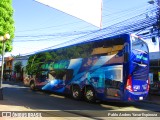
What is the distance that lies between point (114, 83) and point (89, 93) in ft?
7.23

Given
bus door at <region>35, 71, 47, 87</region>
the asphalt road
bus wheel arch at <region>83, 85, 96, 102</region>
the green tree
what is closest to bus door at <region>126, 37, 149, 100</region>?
the asphalt road

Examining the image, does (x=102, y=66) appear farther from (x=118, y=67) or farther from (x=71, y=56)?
(x=71, y=56)

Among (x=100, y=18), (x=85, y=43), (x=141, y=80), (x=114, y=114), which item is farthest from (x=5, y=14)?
(x=100, y=18)

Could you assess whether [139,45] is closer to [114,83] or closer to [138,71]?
[138,71]

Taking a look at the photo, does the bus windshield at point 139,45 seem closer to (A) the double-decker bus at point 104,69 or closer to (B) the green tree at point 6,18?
(A) the double-decker bus at point 104,69

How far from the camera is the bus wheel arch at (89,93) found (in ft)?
48.3

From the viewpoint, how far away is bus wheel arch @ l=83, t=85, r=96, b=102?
48.3 ft

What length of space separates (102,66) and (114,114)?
3342 millimetres

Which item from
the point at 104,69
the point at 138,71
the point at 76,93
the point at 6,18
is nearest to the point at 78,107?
the point at 104,69

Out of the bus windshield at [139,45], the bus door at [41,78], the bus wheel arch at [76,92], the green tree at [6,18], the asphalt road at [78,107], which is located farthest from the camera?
the bus door at [41,78]

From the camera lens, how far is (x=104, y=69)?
1400 centimetres

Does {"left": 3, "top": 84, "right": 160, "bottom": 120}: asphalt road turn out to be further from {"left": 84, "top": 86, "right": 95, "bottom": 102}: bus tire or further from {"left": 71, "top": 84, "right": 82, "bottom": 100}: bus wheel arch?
{"left": 71, "top": 84, "right": 82, "bottom": 100}: bus wheel arch

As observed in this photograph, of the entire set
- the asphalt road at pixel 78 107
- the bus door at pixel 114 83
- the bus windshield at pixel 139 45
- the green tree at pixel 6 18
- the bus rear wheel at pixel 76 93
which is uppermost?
the green tree at pixel 6 18

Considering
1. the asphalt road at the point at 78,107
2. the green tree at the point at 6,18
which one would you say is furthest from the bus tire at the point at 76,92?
the green tree at the point at 6,18
